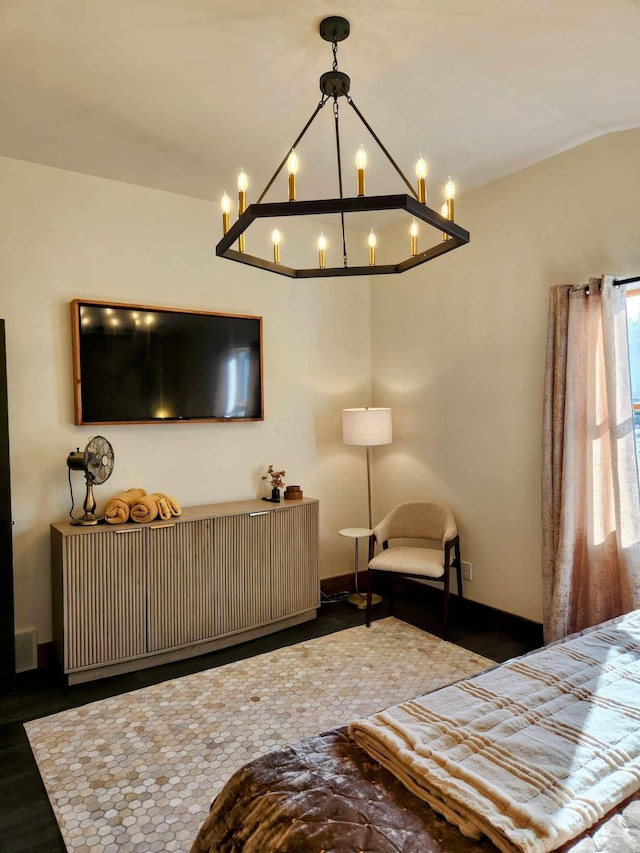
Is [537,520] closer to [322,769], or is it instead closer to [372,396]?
[372,396]

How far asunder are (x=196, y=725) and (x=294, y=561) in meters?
1.33

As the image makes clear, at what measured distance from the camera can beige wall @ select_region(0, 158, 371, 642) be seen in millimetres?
3162

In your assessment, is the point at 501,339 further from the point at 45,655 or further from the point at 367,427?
the point at 45,655

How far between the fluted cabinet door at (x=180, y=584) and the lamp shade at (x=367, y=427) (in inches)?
50.6

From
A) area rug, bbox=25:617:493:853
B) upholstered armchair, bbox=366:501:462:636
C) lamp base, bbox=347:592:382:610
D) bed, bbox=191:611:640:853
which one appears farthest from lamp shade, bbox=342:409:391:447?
bed, bbox=191:611:640:853

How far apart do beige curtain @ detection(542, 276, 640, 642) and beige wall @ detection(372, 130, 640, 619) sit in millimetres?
246

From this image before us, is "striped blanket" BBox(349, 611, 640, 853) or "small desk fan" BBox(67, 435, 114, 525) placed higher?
"small desk fan" BBox(67, 435, 114, 525)

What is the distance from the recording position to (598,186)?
3033 millimetres

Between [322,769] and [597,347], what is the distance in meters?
2.55

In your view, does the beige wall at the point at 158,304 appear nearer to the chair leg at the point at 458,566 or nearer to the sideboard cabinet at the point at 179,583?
the sideboard cabinet at the point at 179,583

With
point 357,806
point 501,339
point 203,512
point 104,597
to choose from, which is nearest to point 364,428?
point 501,339

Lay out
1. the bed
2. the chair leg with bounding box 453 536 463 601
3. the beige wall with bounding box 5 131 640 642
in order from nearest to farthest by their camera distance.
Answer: the bed, the beige wall with bounding box 5 131 640 642, the chair leg with bounding box 453 536 463 601

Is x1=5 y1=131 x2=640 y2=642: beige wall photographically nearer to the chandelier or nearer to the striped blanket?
the chandelier

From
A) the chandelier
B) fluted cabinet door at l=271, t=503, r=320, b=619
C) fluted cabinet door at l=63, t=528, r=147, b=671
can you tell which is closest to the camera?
the chandelier
